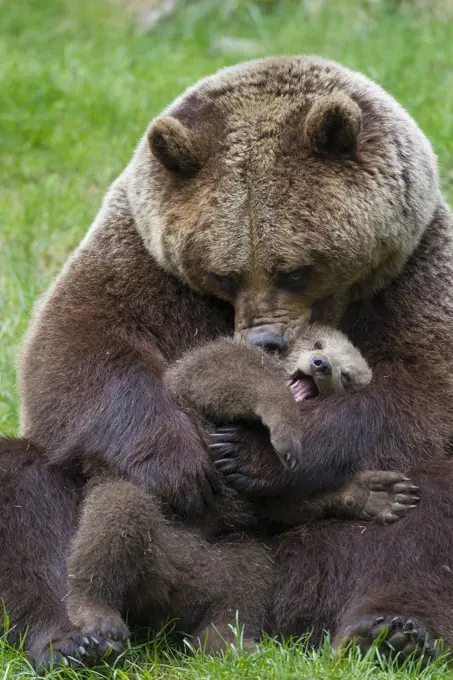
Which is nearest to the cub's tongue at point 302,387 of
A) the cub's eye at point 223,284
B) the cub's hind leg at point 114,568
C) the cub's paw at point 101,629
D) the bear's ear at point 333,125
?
the cub's eye at point 223,284

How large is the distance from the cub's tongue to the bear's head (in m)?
0.22

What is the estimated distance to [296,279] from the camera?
657cm

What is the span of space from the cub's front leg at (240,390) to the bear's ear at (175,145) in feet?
3.24

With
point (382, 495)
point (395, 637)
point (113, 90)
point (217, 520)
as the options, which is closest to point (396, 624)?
point (395, 637)

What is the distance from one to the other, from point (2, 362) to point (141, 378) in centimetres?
279

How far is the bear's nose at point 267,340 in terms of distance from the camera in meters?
6.48

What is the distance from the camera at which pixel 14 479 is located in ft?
21.2

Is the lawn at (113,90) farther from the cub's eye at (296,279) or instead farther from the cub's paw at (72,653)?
the cub's eye at (296,279)

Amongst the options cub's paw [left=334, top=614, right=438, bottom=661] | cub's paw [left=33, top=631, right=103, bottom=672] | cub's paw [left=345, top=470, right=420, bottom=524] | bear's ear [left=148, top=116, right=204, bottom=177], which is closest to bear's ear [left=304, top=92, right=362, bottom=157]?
bear's ear [left=148, top=116, right=204, bottom=177]

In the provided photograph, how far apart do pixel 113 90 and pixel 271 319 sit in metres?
7.05

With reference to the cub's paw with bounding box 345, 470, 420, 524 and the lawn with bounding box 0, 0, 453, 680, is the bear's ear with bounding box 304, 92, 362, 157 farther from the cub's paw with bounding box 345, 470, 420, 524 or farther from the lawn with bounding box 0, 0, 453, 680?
the lawn with bounding box 0, 0, 453, 680

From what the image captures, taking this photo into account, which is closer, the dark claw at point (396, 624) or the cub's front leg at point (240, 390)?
the dark claw at point (396, 624)

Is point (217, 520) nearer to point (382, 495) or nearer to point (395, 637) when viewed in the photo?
point (382, 495)

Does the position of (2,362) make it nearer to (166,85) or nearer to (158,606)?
(158,606)
